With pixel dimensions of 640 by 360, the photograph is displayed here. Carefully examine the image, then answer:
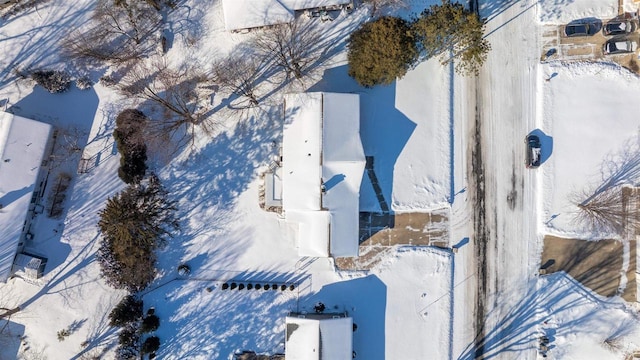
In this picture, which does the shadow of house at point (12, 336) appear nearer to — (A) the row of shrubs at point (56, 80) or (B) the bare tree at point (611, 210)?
(A) the row of shrubs at point (56, 80)

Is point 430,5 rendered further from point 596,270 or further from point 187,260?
point 187,260

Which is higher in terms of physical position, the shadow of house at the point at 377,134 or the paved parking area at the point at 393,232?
the shadow of house at the point at 377,134

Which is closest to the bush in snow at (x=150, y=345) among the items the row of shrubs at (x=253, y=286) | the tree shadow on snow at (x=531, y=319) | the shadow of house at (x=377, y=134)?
the row of shrubs at (x=253, y=286)

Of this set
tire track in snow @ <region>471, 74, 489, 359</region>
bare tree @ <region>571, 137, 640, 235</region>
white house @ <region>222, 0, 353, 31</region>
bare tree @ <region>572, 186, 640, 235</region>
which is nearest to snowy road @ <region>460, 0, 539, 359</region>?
tire track in snow @ <region>471, 74, 489, 359</region>

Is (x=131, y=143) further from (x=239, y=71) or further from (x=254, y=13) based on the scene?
(x=254, y=13)

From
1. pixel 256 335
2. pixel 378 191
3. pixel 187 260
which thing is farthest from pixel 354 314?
pixel 187 260

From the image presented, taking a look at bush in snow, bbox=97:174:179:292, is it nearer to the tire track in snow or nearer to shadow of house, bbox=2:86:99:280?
shadow of house, bbox=2:86:99:280

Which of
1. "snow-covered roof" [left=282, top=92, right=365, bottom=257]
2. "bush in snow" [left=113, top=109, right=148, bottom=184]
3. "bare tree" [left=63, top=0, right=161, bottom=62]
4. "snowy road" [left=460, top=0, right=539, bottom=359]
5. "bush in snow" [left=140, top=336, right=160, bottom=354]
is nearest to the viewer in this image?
"snow-covered roof" [left=282, top=92, right=365, bottom=257]
